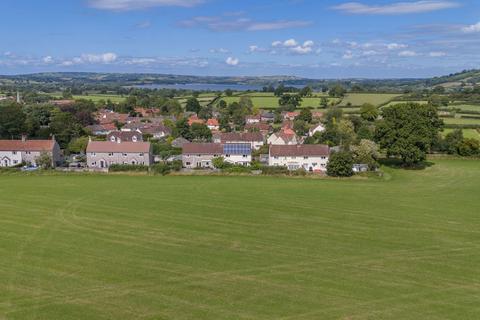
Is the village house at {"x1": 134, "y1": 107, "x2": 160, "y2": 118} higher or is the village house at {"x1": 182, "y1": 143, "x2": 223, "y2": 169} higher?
the village house at {"x1": 134, "y1": 107, "x2": 160, "y2": 118}

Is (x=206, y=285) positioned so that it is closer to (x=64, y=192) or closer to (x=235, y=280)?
(x=235, y=280)

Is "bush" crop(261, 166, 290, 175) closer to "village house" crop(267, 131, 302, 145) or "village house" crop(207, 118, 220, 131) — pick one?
"village house" crop(267, 131, 302, 145)

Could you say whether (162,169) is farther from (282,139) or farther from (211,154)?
(282,139)

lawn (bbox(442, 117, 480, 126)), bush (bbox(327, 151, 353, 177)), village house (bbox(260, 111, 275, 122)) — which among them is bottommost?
bush (bbox(327, 151, 353, 177))

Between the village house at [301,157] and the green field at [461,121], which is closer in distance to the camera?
the village house at [301,157]

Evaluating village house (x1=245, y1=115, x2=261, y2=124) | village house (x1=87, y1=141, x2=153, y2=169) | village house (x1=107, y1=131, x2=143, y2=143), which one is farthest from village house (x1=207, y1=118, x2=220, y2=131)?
village house (x1=87, y1=141, x2=153, y2=169)

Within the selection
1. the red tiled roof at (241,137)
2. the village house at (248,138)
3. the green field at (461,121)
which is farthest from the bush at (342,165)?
the green field at (461,121)

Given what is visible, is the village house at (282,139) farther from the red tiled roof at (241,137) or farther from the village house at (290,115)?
the village house at (290,115)
